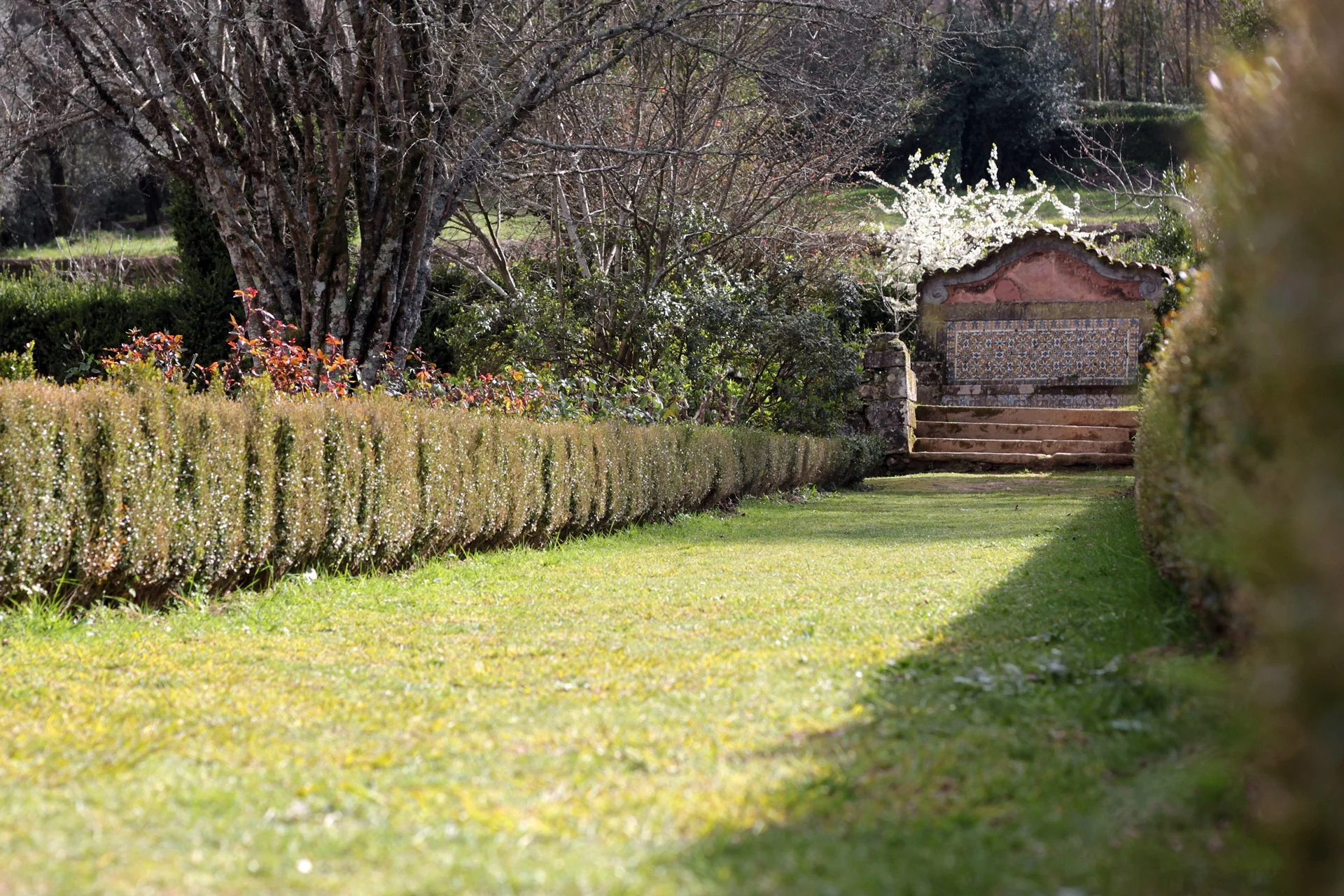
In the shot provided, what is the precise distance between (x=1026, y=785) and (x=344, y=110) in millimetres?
10056

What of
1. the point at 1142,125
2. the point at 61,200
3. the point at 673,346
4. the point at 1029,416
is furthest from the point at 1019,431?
the point at 61,200

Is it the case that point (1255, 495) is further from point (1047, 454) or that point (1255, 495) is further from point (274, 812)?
point (1047, 454)

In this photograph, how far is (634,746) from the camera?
324cm

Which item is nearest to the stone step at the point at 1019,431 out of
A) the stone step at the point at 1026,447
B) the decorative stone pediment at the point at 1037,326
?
the stone step at the point at 1026,447

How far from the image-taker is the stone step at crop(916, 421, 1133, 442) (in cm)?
1958

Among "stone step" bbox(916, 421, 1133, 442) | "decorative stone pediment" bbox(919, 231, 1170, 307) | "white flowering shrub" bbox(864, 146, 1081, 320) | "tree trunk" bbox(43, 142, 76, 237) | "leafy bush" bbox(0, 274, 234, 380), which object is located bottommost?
"stone step" bbox(916, 421, 1133, 442)

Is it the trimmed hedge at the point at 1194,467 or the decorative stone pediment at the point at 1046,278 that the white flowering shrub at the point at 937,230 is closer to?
the decorative stone pediment at the point at 1046,278

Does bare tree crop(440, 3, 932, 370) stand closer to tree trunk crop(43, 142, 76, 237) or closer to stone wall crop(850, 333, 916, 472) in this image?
stone wall crop(850, 333, 916, 472)

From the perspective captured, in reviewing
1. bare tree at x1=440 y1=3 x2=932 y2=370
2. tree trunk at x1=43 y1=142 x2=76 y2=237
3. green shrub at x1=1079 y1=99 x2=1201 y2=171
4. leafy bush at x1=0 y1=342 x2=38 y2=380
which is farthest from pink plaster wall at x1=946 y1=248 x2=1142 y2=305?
tree trunk at x1=43 y1=142 x2=76 y2=237

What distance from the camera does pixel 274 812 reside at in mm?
2711

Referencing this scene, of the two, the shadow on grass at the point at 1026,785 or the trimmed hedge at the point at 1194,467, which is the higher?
the trimmed hedge at the point at 1194,467

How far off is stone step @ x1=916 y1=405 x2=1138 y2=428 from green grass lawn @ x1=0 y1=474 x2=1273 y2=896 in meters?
14.4

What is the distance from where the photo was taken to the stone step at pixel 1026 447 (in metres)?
19.1

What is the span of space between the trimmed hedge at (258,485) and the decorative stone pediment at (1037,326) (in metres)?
14.2
